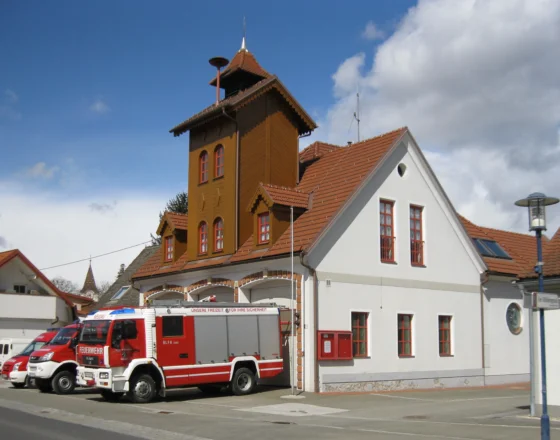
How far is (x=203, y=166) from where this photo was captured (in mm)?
28812

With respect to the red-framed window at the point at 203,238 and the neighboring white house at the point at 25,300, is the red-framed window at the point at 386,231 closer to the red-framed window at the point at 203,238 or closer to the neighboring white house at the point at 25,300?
the red-framed window at the point at 203,238

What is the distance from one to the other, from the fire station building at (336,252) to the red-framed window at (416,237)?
55mm

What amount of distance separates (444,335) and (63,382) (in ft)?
46.3

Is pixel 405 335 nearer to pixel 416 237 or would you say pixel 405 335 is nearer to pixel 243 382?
pixel 416 237

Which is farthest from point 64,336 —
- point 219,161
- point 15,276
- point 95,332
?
point 15,276

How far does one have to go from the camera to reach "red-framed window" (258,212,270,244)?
81.3ft

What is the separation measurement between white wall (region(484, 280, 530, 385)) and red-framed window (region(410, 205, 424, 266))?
4028 millimetres

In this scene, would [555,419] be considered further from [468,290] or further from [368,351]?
[468,290]

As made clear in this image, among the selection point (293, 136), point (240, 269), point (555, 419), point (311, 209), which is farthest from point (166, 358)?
point (293, 136)

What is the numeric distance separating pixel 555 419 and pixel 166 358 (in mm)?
10231

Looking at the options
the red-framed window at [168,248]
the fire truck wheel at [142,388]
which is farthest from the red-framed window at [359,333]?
the red-framed window at [168,248]

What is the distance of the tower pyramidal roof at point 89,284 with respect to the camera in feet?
396

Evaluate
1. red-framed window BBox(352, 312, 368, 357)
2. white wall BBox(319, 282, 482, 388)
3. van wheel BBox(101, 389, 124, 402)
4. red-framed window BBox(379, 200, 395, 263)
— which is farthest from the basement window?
van wheel BBox(101, 389, 124, 402)

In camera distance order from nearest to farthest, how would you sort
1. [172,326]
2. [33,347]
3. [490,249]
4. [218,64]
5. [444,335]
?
1. [172,326]
2. [33,347]
3. [444,335]
4. [218,64]
5. [490,249]
